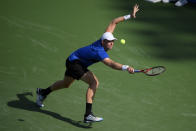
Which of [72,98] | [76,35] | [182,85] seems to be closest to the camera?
[72,98]

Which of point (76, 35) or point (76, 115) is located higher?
point (76, 35)

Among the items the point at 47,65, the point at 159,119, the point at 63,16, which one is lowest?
the point at 159,119

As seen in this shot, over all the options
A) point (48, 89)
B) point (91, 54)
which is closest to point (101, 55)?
point (91, 54)

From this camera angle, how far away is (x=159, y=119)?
7152 mm

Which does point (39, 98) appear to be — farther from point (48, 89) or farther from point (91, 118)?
point (91, 118)

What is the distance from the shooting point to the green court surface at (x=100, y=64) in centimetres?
706

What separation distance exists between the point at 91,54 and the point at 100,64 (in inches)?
88.6

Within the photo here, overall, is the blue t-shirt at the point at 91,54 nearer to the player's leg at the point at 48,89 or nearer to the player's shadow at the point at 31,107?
the player's leg at the point at 48,89

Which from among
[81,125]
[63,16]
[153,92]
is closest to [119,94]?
[153,92]

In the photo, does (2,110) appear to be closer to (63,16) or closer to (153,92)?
(153,92)

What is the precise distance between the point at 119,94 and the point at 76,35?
2.54 m

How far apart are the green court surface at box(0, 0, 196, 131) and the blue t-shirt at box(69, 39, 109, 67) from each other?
106 centimetres

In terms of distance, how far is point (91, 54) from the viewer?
646cm

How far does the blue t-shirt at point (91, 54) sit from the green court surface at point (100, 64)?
106 centimetres
